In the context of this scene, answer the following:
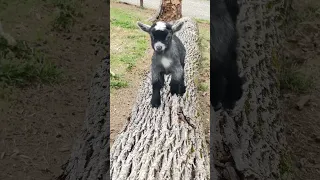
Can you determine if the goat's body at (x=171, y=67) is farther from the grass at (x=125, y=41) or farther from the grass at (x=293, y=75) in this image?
the grass at (x=293, y=75)

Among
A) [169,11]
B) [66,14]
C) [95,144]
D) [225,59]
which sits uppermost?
[66,14]

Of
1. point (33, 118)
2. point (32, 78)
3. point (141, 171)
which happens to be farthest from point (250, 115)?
point (32, 78)

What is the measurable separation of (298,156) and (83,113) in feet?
5.23

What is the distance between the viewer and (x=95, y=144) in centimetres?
209

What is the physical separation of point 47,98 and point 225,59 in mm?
1693

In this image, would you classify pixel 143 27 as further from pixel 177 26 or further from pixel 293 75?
pixel 293 75

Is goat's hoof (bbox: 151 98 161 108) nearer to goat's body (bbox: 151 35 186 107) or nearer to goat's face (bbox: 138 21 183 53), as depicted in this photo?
goat's body (bbox: 151 35 186 107)

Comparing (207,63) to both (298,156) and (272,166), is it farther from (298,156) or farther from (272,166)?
(298,156)

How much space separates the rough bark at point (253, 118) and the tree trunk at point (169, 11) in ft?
2.00

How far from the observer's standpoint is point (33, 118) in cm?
294

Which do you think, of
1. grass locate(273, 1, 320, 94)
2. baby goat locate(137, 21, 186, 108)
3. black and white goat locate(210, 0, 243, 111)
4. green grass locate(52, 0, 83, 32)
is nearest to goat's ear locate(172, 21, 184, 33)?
baby goat locate(137, 21, 186, 108)

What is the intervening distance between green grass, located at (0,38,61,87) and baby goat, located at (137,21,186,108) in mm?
1652

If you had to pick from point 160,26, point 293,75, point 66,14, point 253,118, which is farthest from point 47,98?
point 293,75

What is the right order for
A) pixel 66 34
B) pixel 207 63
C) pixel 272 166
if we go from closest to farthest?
pixel 272 166
pixel 207 63
pixel 66 34
